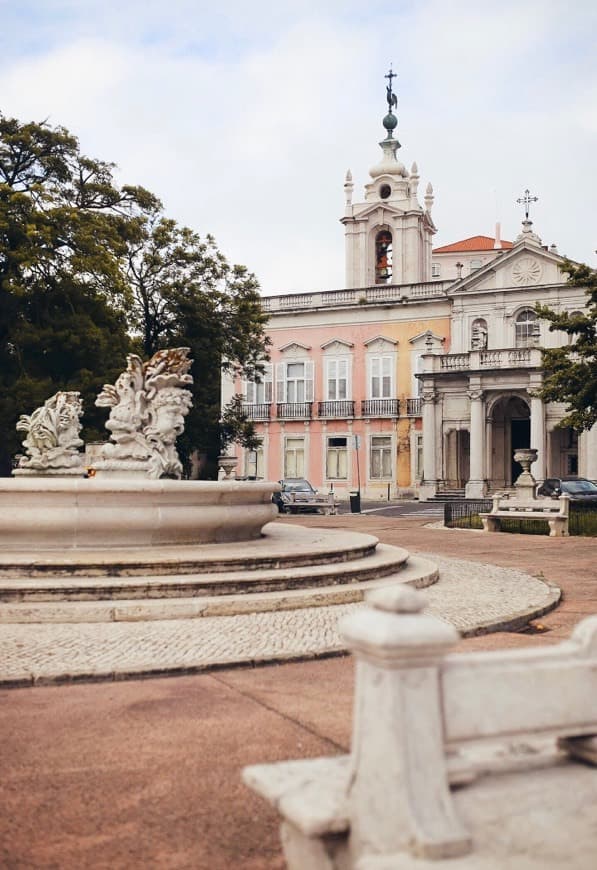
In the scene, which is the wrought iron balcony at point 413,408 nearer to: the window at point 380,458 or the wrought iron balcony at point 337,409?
the window at point 380,458

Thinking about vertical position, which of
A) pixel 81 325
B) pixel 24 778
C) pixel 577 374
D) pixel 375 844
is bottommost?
pixel 24 778

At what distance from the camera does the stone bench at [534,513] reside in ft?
67.9

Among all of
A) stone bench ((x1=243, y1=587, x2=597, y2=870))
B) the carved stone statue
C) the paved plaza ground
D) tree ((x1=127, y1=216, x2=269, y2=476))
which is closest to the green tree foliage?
tree ((x1=127, y1=216, x2=269, y2=476))

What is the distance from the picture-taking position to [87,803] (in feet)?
12.7

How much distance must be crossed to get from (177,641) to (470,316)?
37592 mm

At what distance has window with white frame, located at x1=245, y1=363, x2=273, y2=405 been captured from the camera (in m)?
47.1

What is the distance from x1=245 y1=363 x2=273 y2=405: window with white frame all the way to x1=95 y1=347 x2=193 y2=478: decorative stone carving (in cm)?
3438

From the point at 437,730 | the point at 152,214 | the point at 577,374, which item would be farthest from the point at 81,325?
the point at 437,730

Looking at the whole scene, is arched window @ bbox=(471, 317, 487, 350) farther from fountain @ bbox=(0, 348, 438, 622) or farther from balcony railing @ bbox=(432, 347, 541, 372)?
fountain @ bbox=(0, 348, 438, 622)

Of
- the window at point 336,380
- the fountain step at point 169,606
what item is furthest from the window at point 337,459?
the fountain step at point 169,606

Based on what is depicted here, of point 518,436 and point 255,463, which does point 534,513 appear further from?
point 255,463

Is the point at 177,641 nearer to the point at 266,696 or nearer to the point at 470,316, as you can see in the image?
the point at 266,696

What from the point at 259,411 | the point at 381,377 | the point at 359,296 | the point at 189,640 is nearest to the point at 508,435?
the point at 381,377

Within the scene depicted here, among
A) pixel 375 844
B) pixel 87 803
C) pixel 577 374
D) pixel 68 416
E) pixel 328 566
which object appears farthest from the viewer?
pixel 577 374
